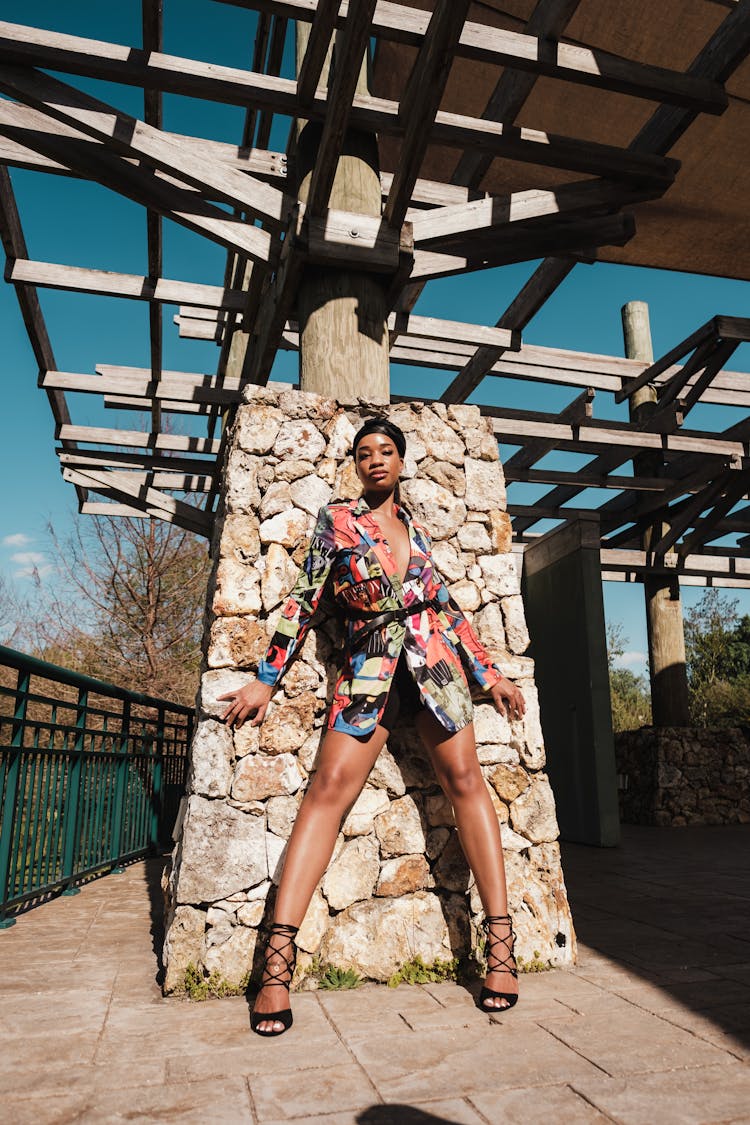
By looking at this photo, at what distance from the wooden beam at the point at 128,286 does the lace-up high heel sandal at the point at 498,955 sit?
13.9 ft

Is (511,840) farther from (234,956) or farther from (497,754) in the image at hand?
(234,956)

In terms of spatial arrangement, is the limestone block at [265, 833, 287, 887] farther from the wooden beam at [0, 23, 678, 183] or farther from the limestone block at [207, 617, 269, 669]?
the wooden beam at [0, 23, 678, 183]

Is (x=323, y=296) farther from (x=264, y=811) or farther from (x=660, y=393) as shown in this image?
(x=660, y=393)

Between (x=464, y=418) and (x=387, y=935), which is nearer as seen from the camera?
(x=387, y=935)

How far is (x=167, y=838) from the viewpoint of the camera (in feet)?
23.3

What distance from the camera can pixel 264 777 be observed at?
2.86 m

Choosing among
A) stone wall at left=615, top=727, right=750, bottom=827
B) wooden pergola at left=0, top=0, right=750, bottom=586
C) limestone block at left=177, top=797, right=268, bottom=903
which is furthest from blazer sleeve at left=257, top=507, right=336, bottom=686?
stone wall at left=615, top=727, right=750, bottom=827

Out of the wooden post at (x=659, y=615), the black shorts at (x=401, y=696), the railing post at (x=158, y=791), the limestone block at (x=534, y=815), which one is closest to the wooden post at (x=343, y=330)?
the black shorts at (x=401, y=696)

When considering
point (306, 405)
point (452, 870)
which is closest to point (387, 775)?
point (452, 870)

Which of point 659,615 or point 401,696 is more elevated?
point 659,615

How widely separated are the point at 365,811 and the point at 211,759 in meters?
0.63

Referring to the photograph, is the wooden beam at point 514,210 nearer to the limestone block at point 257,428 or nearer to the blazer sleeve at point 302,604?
the limestone block at point 257,428

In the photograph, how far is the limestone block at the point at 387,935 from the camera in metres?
2.80

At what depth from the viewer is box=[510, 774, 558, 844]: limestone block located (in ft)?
10.1
